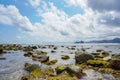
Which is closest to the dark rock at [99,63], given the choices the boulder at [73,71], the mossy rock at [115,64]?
the mossy rock at [115,64]

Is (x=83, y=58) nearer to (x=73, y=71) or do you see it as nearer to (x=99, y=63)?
(x=99, y=63)

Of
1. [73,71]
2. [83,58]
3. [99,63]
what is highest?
[83,58]

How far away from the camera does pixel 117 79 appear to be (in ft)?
75.5

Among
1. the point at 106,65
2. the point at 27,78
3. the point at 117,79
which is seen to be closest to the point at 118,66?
the point at 106,65

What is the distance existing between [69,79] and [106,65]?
12638 mm

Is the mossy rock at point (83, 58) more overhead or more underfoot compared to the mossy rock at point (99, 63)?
more overhead

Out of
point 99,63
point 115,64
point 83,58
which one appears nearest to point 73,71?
point 115,64

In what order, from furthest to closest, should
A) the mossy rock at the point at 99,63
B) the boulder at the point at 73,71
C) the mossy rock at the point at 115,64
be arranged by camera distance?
the mossy rock at the point at 99,63 → the mossy rock at the point at 115,64 → the boulder at the point at 73,71

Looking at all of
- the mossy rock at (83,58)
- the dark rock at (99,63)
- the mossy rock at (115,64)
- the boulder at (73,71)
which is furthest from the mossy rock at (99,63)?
the boulder at (73,71)

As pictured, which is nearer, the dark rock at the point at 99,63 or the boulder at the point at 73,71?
the boulder at the point at 73,71

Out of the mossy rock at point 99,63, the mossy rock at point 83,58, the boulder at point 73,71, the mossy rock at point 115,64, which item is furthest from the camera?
the mossy rock at point 83,58

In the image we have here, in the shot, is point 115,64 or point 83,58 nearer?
point 115,64

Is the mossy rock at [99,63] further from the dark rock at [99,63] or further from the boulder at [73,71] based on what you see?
the boulder at [73,71]

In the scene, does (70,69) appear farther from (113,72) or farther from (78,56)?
(78,56)
